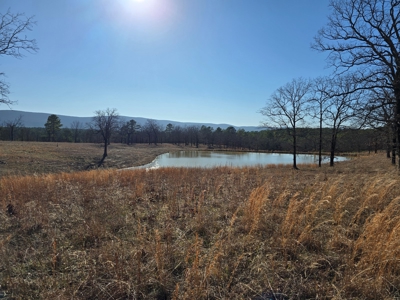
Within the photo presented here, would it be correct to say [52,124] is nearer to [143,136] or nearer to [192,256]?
[143,136]

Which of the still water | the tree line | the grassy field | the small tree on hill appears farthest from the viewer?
the small tree on hill

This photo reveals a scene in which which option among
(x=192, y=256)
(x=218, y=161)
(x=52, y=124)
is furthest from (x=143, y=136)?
(x=192, y=256)

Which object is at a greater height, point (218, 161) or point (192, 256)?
point (192, 256)

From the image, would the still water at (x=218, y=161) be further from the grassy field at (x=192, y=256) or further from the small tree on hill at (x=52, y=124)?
the small tree on hill at (x=52, y=124)

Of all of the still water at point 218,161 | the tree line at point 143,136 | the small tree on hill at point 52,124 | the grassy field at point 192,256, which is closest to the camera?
the grassy field at point 192,256

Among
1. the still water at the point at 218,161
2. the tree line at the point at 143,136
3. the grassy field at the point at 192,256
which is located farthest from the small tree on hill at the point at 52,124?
the grassy field at the point at 192,256

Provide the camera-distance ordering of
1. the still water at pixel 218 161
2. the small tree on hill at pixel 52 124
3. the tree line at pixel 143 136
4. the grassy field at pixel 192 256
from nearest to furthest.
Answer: the grassy field at pixel 192 256 → the still water at pixel 218 161 → the tree line at pixel 143 136 → the small tree on hill at pixel 52 124

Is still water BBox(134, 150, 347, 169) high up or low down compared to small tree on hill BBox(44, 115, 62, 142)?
down

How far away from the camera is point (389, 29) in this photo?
10.2 m

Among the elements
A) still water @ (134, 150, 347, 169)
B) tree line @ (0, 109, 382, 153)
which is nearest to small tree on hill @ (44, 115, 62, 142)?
tree line @ (0, 109, 382, 153)

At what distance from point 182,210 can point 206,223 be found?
3.10 feet

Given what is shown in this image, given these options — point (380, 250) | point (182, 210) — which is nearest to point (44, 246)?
point (182, 210)

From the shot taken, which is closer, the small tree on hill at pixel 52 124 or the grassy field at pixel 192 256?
the grassy field at pixel 192 256

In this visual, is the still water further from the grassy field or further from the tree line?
the grassy field
